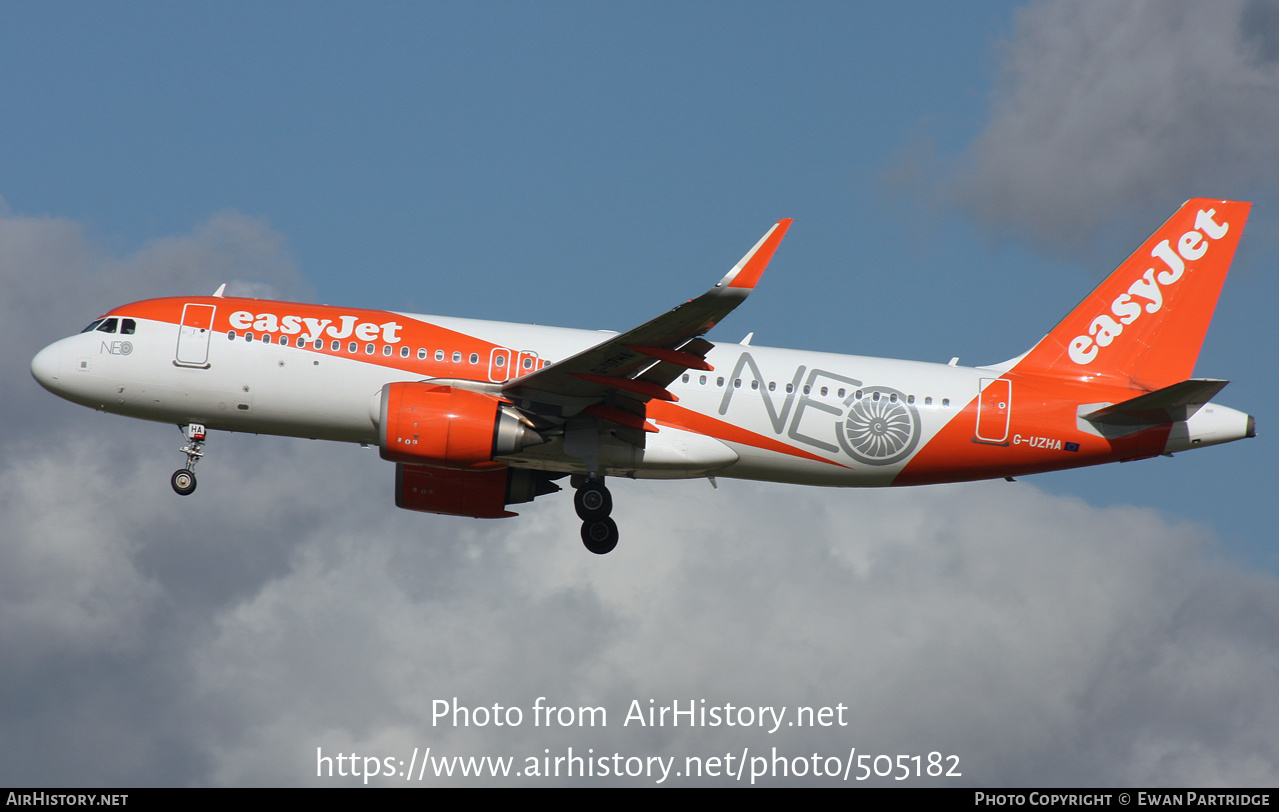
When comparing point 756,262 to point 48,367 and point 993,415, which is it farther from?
point 48,367

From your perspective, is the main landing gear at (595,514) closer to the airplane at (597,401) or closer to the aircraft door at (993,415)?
the airplane at (597,401)

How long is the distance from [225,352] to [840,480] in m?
14.7

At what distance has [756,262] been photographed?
26.0m

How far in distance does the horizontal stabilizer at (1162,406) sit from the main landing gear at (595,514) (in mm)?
11531

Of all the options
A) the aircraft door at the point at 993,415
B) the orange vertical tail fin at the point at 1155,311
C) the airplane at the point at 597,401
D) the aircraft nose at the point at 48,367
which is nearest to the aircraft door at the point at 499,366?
the airplane at the point at 597,401

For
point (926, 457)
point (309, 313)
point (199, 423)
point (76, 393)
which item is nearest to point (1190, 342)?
point (926, 457)

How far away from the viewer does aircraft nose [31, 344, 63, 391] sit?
3148 centimetres

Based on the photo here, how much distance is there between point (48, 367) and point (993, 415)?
73.0ft

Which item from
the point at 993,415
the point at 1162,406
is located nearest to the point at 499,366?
the point at 993,415

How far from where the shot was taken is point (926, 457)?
31781 mm

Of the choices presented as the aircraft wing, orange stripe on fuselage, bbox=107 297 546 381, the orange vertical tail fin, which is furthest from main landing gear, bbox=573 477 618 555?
the orange vertical tail fin

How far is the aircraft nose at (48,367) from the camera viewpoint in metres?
31.5

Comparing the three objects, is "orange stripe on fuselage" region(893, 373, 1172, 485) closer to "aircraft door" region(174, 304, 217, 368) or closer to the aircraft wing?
the aircraft wing

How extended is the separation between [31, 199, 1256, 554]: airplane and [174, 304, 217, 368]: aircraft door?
0.03m
